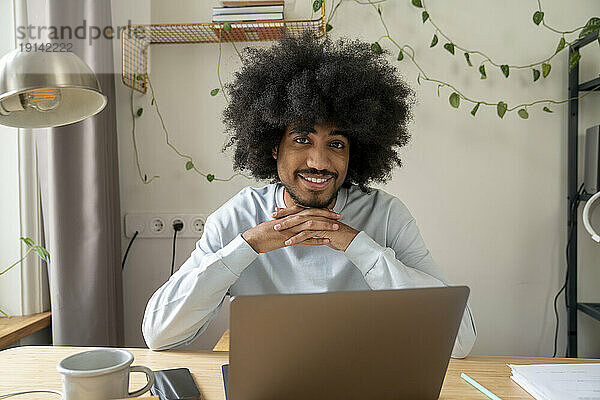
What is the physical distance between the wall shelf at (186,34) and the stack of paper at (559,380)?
1.53 meters

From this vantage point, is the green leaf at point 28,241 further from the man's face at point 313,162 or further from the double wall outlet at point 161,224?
the man's face at point 313,162

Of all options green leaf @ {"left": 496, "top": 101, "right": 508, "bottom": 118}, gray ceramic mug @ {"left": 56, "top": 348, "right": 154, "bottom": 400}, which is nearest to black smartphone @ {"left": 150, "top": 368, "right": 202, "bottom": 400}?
gray ceramic mug @ {"left": 56, "top": 348, "right": 154, "bottom": 400}

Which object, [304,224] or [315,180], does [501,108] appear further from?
[304,224]

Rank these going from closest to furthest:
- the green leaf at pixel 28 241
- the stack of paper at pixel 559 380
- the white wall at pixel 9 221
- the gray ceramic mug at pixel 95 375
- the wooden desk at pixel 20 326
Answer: the gray ceramic mug at pixel 95 375, the stack of paper at pixel 559 380, the wooden desk at pixel 20 326, the green leaf at pixel 28 241, the white wall at pixel 9 221

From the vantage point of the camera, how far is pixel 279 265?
1499 mm

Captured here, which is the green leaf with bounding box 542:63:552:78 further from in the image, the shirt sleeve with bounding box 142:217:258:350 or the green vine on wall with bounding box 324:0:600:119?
the shirt sleeve with bounding box 142:217:258:350

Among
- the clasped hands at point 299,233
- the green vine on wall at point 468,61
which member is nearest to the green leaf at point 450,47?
the green vine on wall at point 468,61

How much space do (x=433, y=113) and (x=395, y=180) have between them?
1.04 ft

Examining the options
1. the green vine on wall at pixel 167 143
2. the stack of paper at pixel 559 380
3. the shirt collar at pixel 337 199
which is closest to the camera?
the stack of paper at pixel 559 380

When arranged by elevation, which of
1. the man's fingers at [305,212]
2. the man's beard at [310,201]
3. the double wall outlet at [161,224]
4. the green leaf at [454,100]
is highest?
the green leaf at [454,100]

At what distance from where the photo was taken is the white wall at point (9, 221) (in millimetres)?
1976

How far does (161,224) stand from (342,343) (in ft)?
5.59

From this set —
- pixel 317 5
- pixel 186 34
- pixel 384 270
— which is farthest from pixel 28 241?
pixel 317 5

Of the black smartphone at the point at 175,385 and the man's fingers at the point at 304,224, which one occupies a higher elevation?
the man's fingers at the point at 304,224
